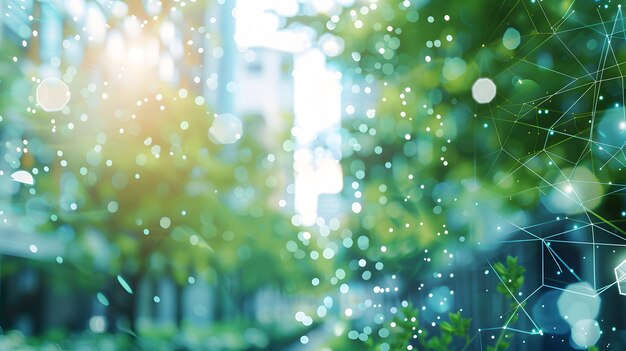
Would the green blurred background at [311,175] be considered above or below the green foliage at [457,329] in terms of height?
above

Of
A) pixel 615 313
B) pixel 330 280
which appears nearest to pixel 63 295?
pixel 330 280

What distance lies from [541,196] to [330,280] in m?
0.47

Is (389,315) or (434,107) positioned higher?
(434,107)

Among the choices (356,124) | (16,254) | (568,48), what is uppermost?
(568,48)

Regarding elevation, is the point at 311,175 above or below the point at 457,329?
above

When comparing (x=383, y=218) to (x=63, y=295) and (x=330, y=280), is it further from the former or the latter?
(x=63, y=295)

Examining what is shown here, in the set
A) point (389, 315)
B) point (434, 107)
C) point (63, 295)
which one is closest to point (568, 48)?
point (434, 107)

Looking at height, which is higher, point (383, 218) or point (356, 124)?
point (356, 124)

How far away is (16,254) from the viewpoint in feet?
4.48

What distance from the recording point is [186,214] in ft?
4.49

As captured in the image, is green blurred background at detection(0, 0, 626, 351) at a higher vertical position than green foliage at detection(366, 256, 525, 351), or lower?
higher

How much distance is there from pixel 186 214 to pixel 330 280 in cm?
32

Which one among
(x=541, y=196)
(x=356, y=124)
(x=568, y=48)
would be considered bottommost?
(x=541, y=196)

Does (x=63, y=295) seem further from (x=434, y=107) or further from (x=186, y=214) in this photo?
(x=434, y=107)
